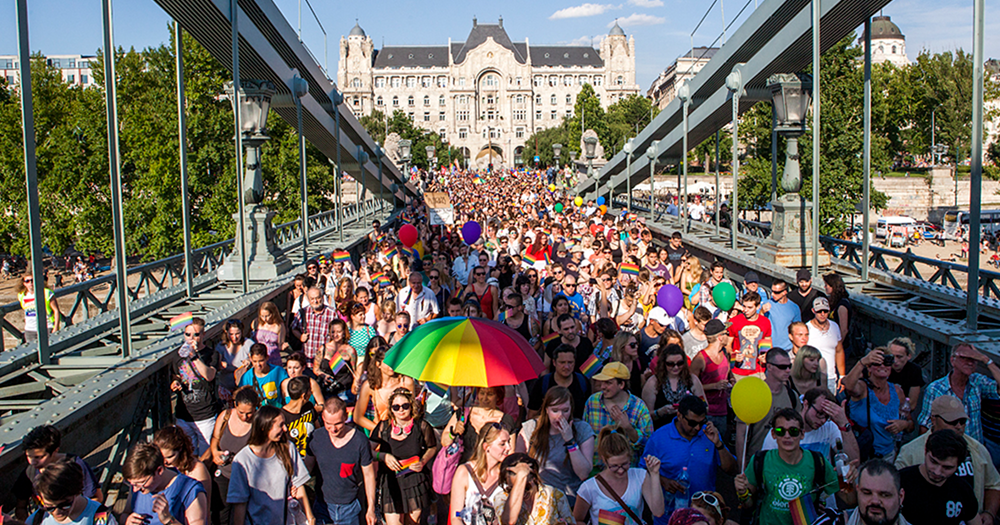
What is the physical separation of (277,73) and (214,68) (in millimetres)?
19694

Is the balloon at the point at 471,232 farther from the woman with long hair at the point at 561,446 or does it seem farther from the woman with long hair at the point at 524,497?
the woman with long hair at the point at 524,497

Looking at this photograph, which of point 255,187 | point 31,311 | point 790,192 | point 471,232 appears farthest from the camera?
point 471,232

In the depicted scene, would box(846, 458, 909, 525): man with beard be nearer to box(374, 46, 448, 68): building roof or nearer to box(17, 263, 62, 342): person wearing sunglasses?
box(17, 263, 62, 342): person wearing sunglasses

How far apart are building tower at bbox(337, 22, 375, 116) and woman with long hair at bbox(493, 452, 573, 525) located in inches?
5183

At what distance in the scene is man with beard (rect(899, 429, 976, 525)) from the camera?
3689 mm

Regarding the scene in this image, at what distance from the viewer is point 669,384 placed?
5.52 metres

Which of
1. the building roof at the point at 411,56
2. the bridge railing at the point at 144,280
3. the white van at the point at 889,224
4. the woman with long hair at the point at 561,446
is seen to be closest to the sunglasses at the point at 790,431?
the woman with long hair at the point at 561,446

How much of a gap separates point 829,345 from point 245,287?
7.46 m

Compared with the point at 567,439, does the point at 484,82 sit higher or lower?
higher

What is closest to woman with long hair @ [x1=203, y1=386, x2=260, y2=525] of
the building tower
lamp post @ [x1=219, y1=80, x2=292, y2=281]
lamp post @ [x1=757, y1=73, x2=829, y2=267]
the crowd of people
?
the crowd of people

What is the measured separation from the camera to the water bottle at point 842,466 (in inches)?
170

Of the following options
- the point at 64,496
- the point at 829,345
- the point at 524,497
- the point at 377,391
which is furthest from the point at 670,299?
the point at 64,496

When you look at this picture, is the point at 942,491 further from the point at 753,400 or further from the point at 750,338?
the point at 750,338

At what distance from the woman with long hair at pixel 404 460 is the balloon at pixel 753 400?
6.40ft
